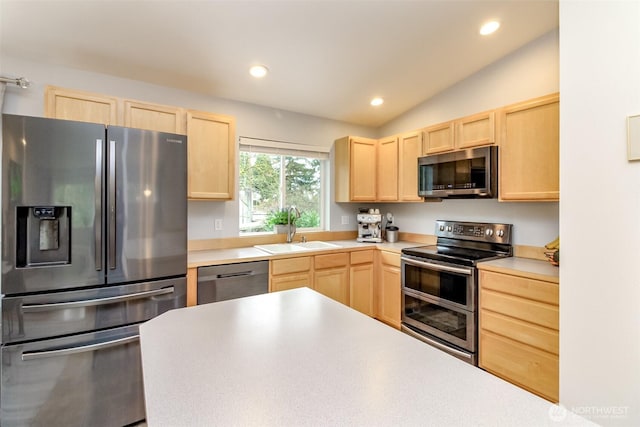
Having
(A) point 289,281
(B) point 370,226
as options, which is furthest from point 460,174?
(A) point 289,281

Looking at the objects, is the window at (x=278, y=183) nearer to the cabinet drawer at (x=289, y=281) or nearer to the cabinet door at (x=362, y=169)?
the cabinet door at (x=362, y=169)

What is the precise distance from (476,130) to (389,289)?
5.59 ft

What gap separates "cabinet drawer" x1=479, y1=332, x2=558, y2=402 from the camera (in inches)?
71.3

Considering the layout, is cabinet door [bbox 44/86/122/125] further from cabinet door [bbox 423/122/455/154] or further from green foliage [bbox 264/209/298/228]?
cabinet door [bbox 423/122/455/154]

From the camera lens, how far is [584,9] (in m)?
1.45

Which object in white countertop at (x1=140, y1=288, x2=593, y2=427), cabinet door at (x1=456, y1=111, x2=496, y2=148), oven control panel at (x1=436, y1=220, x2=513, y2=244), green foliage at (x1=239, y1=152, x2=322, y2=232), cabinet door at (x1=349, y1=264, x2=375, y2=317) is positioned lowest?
cabinet door at (x1=349, y1=264, x2=375, y2=317)

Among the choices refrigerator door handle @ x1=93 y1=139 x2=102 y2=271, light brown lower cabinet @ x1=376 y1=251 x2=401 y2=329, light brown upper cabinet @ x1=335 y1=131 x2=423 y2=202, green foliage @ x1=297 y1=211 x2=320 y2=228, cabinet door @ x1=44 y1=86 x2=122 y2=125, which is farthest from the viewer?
green foliage @ x1=297 y1=211 x2=320 y2=228

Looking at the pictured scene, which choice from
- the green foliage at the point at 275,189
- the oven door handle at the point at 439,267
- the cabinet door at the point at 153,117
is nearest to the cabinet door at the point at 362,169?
the green foliage at the point at 275,189

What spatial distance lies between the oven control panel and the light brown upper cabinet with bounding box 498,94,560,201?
0.42m

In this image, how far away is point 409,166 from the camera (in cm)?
309

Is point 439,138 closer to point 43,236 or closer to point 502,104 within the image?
point 502,104

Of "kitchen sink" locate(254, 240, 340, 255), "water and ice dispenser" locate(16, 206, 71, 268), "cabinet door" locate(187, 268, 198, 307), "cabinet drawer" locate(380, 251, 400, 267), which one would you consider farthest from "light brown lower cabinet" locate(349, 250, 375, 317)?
"water and ice dispenser" locate(16, 206, 71, 268)

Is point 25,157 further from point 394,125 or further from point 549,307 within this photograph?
point 394,125

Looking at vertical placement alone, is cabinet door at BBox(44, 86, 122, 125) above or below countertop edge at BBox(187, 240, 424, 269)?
above
